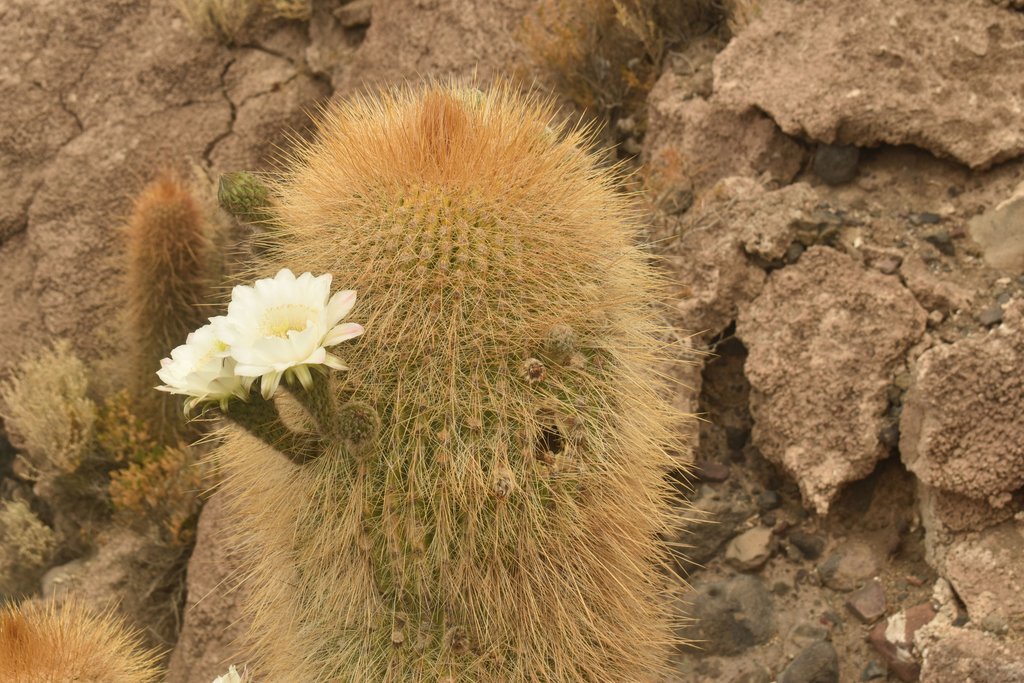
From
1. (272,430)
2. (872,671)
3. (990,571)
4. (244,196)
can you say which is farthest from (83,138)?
(990,571)

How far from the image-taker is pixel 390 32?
4.25 m

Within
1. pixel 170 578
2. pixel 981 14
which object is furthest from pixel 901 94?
pixel 170 578

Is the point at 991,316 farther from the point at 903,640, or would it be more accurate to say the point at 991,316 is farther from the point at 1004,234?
the point at 903,640

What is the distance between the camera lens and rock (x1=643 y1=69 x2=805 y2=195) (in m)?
3.36

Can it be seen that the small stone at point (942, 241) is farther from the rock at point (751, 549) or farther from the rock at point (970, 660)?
the rock at point (970, 660)

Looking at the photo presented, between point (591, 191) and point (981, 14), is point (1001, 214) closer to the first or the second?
point (981, 14)

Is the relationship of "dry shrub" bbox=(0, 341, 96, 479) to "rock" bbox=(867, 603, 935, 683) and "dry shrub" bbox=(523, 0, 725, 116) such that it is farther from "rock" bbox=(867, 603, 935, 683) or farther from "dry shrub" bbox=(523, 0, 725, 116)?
"rock" bbox=(867, 603, 935, 683)

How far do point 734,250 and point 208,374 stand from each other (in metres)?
1.74

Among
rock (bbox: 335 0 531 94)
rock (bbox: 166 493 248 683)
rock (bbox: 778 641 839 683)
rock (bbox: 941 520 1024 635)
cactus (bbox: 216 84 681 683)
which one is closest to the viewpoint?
cactus (bbox: 216 84 681 683)

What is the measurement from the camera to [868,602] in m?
2.71

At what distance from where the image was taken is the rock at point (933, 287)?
110 inches

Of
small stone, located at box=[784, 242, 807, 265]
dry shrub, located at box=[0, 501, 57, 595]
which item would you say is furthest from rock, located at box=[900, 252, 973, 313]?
dry shrub, located at box=[0, 501, 57, 595]

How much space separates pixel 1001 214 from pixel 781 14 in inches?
38.8

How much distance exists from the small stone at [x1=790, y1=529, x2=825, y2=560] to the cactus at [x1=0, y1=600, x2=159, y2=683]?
174 centimetres
